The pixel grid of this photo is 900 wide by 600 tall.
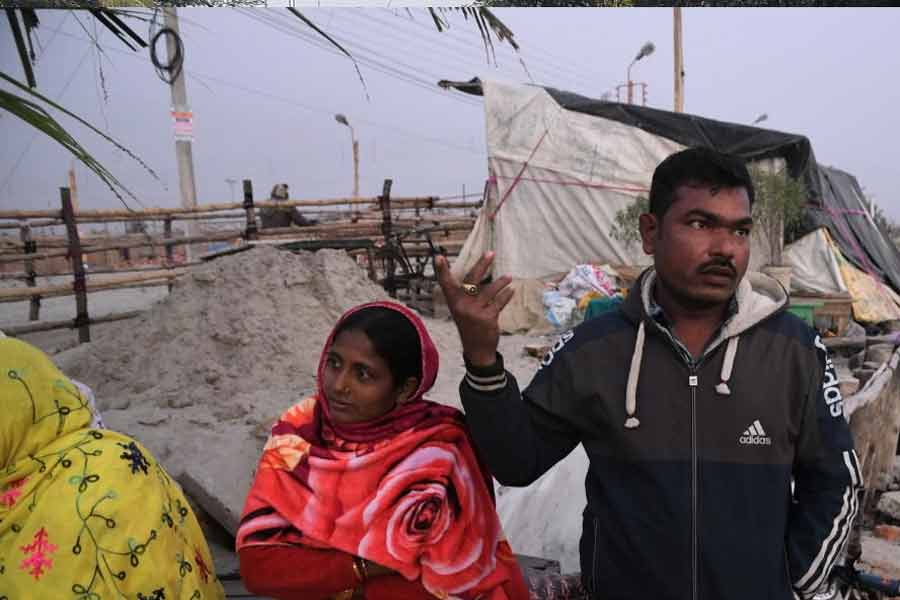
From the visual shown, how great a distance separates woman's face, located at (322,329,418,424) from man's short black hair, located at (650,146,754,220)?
64cm

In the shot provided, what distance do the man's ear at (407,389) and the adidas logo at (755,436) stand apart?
0.65 meters

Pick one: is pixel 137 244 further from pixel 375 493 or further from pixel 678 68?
pixel 678 68

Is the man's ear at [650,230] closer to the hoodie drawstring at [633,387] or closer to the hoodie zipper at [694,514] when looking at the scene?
the hoodie drawstring at [633,387]

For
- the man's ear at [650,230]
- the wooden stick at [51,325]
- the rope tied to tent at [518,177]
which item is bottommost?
the wooden stick at [51,325]

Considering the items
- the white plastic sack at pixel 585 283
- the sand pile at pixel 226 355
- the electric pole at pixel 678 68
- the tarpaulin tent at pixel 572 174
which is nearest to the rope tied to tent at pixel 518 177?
the tarpaulin tent at pixel 572 174

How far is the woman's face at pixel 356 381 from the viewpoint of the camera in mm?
1359

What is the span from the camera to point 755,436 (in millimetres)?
1138

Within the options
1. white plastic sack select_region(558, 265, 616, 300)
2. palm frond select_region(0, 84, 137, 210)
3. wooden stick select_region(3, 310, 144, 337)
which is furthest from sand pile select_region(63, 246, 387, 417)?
palm frond select_region(0, 84, 137, 210)

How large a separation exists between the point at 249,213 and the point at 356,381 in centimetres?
765

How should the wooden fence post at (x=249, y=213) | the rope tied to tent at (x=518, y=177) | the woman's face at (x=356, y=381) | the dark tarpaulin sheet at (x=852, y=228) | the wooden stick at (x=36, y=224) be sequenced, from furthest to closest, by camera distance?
the rope tied to tent at (x=518, y=177) → the dark tarpaulin sheet at (x=852, y=228) → the wooden fence post at (x=249, y=213) → the wooden stick at (x=36, y=224) → the woman's face at (x=356, y=381)

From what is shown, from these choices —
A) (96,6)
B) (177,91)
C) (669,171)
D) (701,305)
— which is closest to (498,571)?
(701,305)

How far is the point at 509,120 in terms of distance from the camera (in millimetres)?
8781

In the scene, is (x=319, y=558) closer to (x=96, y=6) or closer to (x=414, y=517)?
(x=414, y=517)

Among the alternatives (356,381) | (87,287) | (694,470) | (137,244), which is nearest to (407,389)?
(356,381)
